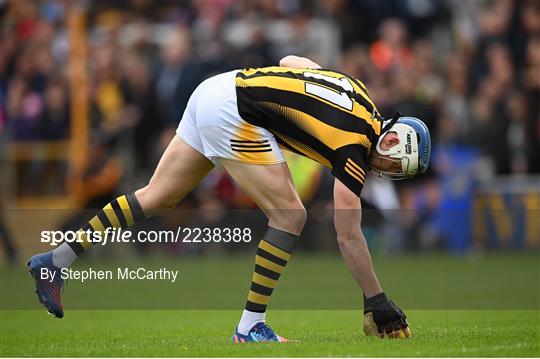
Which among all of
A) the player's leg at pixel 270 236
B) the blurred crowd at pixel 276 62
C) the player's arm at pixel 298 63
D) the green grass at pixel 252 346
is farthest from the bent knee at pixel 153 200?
the blurred crowd at pixel 276 62

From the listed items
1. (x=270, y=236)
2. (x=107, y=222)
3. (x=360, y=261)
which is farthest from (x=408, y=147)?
(x=107, y=222)

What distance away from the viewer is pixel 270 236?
28.1 ft

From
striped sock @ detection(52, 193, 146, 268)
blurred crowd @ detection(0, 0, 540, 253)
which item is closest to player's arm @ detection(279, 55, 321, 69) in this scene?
striped sock @ detection(52, 193, 146, 268)

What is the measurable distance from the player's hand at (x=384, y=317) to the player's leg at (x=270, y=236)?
69 centimetres

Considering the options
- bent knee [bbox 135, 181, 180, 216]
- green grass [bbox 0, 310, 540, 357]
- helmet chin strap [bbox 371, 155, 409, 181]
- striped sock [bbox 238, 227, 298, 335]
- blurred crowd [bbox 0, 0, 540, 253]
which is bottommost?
blurred crowd [bbox 0, 0, 540, 253]

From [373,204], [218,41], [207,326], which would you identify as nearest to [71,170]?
[218,41]

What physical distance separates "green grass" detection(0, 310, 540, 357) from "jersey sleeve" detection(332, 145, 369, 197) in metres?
1.13

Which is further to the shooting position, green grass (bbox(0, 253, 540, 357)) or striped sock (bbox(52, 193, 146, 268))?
striped sock (bbox(52, 193, 146, 268))

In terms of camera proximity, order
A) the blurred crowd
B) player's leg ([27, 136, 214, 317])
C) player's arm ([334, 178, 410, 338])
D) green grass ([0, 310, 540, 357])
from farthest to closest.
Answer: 1. the blurred crowd
2. player's leg ([27, 136, 214, 317])
3. player's arm ([334, 178, 410, 338])
4. green grass ([0, 310, 540, 357])

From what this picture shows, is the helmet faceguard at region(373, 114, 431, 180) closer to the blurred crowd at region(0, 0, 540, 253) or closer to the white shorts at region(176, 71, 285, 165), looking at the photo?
the white shorts at region(176, 71, 285, 165)

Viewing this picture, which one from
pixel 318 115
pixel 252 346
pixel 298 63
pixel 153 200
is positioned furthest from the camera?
pixel 298 63

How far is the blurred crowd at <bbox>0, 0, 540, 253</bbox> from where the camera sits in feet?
65.2

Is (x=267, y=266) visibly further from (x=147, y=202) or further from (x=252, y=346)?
(x=147, y=202)

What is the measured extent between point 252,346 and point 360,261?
96 centimetres
